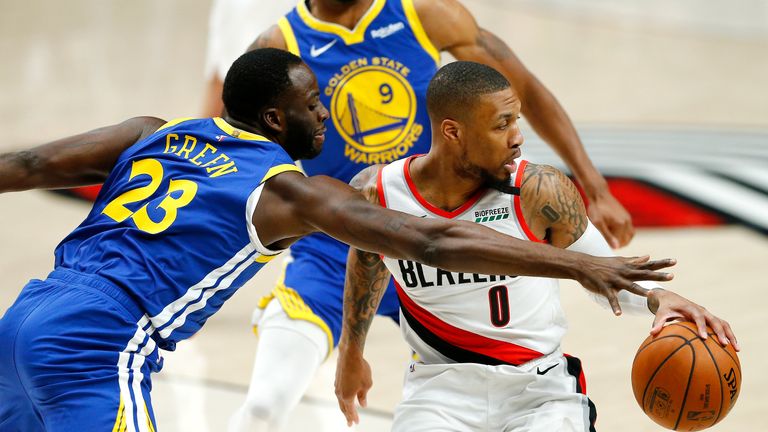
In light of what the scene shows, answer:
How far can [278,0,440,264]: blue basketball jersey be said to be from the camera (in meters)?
4.89

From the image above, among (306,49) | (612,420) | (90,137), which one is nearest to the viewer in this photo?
(90,137)

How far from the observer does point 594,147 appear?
1031 centimetres

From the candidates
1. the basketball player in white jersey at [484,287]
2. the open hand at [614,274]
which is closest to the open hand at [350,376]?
the basketball player in white jersey at [484,287]

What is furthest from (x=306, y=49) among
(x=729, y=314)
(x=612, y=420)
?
(x=729, y=314)

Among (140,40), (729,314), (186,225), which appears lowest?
(140,40)

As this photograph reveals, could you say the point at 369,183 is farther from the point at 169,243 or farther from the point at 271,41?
the point at 271,41

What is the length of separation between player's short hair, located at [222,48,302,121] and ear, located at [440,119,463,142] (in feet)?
1.75

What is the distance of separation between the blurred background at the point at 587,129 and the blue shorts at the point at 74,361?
2293 millimetres

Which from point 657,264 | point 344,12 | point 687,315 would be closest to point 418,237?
point 657,264

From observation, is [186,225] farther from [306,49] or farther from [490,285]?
[306,49]

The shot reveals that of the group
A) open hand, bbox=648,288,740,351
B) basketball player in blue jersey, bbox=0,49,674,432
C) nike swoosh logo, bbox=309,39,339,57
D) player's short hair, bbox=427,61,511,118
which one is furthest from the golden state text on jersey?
open hand, bbox=648,288,740,351

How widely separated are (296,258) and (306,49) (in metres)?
0.92

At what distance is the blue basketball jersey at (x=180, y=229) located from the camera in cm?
341

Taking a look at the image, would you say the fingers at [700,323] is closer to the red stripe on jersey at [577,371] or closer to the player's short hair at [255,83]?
the red stripe on jersey at [577,371]
